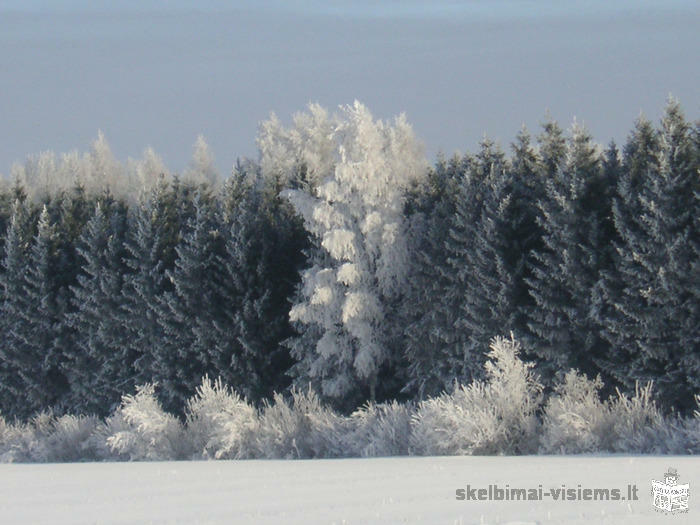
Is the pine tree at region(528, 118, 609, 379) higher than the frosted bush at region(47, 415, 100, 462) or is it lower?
higher

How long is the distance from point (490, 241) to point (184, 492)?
20.7 m

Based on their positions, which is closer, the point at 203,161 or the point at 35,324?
the point at 35,324

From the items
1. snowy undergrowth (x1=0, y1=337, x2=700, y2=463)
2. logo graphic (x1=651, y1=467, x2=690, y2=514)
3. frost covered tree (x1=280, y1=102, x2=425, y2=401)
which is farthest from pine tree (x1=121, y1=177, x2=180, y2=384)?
logo graphic (x1=651, y1=467, x2=690, y2=514)

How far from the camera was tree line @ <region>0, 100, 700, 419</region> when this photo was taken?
28.3 m

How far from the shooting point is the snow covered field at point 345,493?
9375 mm

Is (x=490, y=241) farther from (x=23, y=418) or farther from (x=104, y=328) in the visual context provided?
(x=23, y=418)

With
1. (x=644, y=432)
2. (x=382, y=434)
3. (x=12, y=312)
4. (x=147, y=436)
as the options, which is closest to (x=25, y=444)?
(x=147, y=436)

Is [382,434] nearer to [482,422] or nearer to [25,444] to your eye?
[482,422]

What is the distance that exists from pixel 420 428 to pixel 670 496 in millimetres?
9623

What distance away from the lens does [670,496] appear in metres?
9.42

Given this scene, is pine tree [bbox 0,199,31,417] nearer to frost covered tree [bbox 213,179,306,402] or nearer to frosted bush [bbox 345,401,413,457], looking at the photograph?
frost covered tree [bbox 213,179,306,402]

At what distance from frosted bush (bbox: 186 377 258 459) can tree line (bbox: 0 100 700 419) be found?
19.0 ft

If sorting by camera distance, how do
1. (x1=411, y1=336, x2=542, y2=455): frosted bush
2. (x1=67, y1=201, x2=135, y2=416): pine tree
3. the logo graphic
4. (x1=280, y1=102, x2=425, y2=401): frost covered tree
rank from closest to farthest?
1. the logo graphic
2. (x1=411, y1=336, x2=542, y2=455): frosted bush
3. (x1=280, y1=102, x2=425, y2=401): frost covered tree
4. (x1=67, y1=201, x2=135, y2=416): pine tree

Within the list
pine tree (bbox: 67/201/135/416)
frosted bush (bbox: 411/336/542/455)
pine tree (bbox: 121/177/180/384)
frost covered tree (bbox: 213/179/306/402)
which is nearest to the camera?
frosted bush (bbox: 411/336/542/455)
